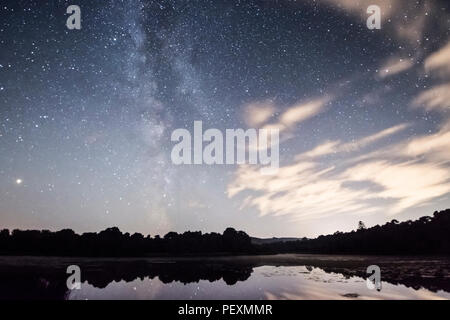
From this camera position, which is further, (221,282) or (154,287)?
(221,282)

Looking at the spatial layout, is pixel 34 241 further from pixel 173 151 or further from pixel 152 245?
pixel 173 151

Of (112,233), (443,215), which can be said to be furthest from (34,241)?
(443,215)

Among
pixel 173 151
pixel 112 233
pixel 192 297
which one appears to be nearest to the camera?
pixel 192 297

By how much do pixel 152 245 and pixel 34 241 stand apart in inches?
Result: 888

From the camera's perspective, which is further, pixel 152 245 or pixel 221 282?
pixel 152 245

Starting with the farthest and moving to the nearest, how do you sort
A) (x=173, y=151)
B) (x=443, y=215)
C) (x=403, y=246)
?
(x=443, y=215), (x=403, y=246), (x=173, y=151)

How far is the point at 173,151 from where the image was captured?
20.7 meters

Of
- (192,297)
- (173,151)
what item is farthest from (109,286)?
(173,151)

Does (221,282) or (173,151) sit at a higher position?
(173,151)

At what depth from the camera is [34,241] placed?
66438 millimetres
